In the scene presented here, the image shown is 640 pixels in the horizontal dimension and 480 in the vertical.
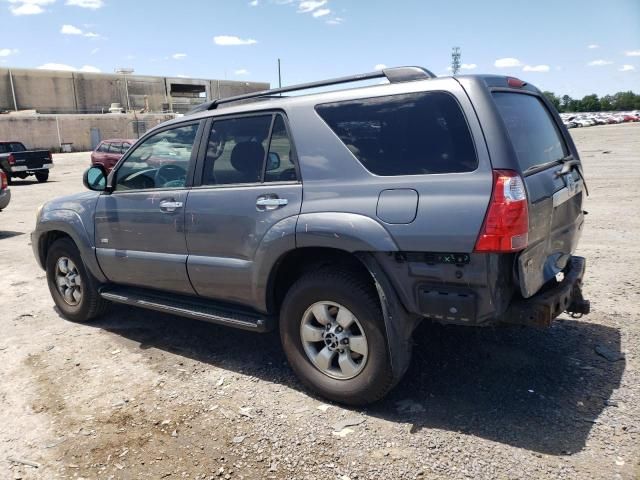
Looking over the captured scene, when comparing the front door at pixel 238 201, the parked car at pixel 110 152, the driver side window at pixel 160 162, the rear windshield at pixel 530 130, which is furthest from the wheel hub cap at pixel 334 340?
the parked car at pixel 110 152

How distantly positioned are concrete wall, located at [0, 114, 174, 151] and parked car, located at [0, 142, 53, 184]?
20174 mm

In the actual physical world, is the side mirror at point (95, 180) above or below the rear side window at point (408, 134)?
below

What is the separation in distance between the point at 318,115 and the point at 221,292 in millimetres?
1482

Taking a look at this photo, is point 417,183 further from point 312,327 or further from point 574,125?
point 574,125

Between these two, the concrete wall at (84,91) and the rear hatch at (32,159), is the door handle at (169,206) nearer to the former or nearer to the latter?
the rear hatch at (32,159)

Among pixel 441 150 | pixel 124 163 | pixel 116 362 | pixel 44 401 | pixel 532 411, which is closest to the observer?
pixel 441 150

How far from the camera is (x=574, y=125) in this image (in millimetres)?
62531

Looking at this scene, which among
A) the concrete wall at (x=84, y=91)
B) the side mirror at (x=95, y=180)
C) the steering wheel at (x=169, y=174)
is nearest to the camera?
the steering wheel at (x=169, y=174)

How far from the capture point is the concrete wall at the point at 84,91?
198 feet

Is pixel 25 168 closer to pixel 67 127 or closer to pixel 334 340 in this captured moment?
pixel 334 340

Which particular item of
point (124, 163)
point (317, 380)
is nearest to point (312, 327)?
point (317, 380)

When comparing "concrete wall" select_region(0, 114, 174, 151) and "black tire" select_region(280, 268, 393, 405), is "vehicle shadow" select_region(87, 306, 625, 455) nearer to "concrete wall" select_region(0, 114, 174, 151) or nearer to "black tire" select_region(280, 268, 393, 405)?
"black tire" select_region(280, 268, 393, 405)

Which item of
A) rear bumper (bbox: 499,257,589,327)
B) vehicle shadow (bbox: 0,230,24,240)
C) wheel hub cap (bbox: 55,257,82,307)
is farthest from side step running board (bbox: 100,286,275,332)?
vehicle shadow (bbox: 0,230,24,240)

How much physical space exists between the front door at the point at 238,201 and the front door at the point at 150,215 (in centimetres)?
16
